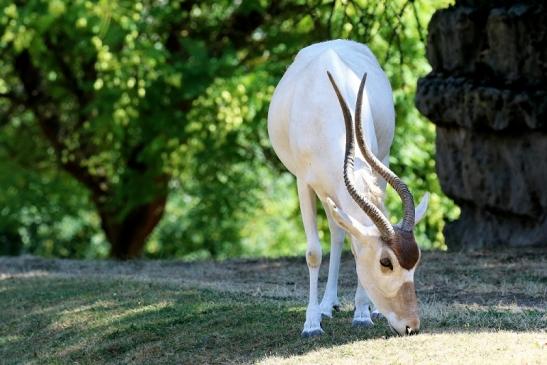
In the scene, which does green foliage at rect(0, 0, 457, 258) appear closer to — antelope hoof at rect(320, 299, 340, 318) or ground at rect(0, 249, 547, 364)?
ground at rect(0, 249, 547, 364)

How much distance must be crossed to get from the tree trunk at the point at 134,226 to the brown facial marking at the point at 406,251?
15.0 meters

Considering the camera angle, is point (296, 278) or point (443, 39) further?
point (443, 39)

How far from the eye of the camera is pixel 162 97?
63.9 ft

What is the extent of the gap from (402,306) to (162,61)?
11357mm

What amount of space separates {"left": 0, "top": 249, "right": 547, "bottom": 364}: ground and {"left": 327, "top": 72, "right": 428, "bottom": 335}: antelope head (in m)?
0.19

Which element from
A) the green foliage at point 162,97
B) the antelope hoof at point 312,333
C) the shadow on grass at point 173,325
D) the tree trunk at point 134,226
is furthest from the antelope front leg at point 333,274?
the tree trunk at point 134,226

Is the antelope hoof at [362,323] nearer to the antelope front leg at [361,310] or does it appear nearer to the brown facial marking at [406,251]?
the antelope front leg at [361,310]

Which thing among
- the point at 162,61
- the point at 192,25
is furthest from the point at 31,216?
the point at 162,61

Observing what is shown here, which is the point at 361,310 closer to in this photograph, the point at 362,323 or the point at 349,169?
the point at 362,323

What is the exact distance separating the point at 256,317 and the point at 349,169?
5.62 feet

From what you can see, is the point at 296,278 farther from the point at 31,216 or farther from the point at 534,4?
the point at 31,216

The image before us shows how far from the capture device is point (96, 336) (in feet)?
31.2

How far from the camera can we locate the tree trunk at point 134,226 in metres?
22.5

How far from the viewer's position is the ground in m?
7.63
